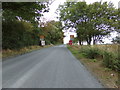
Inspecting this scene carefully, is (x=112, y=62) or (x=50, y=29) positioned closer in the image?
(x=112, y=62)

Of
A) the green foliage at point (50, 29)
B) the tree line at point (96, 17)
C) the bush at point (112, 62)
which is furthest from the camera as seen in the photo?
the green foliage at point (50, 29)

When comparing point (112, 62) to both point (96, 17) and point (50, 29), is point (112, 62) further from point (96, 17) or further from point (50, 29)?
point (50, 29)

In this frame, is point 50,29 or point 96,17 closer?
point 96,17

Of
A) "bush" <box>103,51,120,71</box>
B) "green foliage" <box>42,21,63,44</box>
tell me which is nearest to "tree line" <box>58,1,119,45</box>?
"green foliage" <box>42,21,63,44</box>

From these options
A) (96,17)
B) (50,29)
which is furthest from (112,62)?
(50,29)

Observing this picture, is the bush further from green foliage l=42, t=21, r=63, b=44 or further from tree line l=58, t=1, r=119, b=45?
green foliage l=42, t=21, r=63, b=44

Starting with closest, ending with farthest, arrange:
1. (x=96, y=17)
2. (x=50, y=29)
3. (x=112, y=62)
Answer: (x=112, y=62), (x=96, y=17), (x=50, y=29)

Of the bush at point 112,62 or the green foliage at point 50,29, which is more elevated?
the green foliage at point 50,29

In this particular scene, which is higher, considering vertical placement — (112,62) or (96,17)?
(96,17)

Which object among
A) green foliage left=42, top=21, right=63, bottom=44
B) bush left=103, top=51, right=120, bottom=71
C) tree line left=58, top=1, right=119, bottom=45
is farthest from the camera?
green foliage left=42, top=21, right=63, bottom=44

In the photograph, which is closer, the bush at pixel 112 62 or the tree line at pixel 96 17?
the bush at pixel 112 62

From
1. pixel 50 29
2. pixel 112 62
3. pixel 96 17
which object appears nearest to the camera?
pixel 112 62

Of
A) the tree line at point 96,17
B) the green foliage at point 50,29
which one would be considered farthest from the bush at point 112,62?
the green foliage at point 50,29

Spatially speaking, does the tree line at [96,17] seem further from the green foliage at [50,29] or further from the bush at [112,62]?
the bush at [112,62]
